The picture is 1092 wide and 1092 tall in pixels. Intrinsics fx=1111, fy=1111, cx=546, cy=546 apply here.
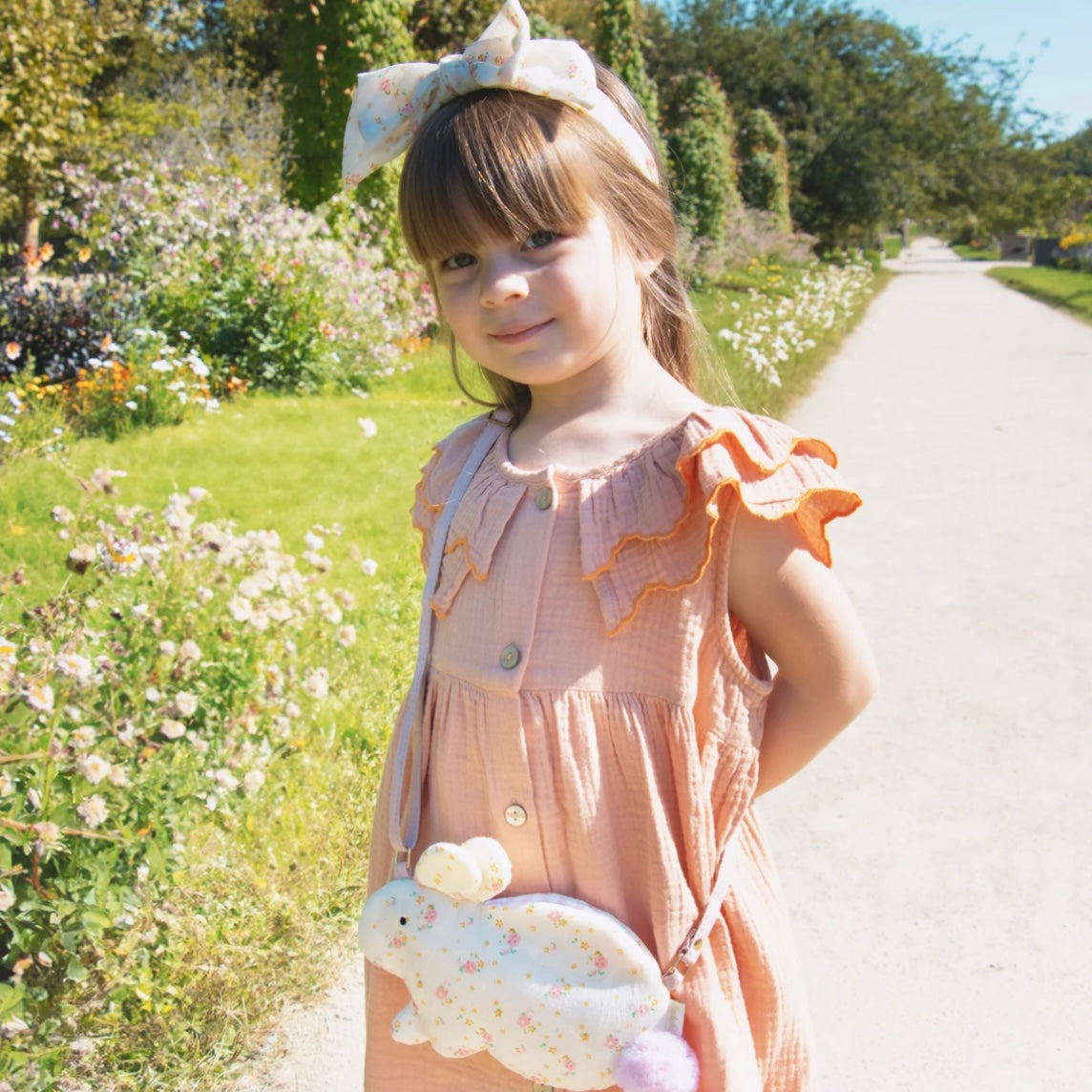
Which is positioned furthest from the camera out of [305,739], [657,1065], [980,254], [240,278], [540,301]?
[980,254]

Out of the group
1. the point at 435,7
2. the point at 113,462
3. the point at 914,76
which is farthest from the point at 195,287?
the point at 914,76

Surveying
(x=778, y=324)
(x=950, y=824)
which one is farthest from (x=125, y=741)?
(x=778, y=324)

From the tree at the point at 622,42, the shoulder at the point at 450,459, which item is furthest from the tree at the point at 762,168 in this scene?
the shoulder at the point at 450,459

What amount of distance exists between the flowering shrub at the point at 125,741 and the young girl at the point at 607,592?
998mm

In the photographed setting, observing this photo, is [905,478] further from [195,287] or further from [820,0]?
[820,0]

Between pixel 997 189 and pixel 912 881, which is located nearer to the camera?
pixel 912 881

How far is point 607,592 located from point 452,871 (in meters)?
0.33

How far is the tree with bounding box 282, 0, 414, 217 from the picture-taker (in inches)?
431

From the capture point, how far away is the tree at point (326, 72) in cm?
1094

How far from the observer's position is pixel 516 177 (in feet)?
3.88

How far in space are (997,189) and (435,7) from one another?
23.2m

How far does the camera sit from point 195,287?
8266 mm

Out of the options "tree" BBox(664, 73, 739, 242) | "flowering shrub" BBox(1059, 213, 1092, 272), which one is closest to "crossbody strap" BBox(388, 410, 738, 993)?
"tree" BBox(664, 73, 739, 242)

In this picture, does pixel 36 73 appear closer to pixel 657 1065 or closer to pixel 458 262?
pixel 458 262
